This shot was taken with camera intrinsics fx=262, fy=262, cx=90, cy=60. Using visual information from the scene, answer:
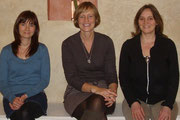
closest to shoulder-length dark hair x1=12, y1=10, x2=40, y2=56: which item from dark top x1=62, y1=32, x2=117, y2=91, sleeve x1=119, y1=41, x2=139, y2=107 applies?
dark top x1=62, y1=32, x2=117, y2=91

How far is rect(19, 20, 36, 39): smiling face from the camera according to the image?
222 cm

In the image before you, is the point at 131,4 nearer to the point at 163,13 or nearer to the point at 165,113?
the point at 163,13

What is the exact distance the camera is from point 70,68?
2.19 meters

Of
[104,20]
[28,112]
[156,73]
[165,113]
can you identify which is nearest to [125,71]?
[156,73]

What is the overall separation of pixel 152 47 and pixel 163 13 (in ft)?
2.08

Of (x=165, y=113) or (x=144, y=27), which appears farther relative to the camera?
(x=144, y=27)

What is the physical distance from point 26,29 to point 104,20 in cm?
79

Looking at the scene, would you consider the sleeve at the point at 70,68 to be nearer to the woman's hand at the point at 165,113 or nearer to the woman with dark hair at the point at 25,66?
the woman with dark hair at the point at 25,66

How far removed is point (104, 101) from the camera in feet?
6.28

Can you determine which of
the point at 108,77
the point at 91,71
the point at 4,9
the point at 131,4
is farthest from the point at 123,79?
the point at 4,9

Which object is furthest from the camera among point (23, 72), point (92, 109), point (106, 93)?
point (23, 72)

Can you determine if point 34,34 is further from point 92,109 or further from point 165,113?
point 165,113

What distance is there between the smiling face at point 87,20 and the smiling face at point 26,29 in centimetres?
43

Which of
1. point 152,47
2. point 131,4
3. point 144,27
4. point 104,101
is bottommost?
point 104,101
